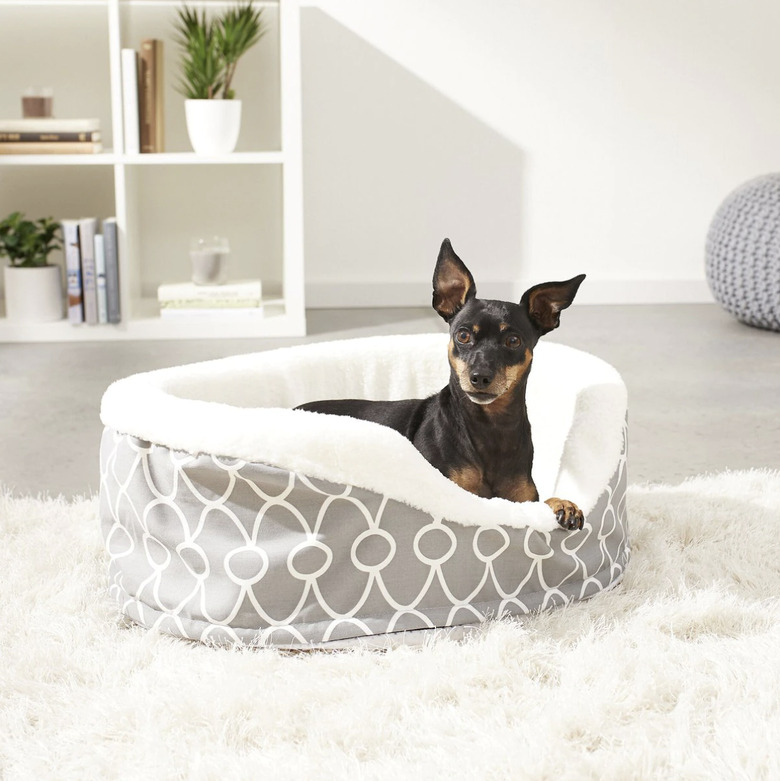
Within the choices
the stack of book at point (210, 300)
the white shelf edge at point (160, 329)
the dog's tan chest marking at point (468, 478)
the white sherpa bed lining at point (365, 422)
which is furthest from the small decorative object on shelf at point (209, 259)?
the dog's tan chest marking at point (468, 478)

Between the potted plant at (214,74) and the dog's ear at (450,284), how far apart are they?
2.07m

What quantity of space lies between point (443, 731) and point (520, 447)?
60 centimetres

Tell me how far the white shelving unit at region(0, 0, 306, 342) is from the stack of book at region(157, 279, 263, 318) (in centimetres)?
3

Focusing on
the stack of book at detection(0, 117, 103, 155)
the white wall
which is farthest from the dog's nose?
the white wall

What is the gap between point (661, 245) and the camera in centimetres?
444

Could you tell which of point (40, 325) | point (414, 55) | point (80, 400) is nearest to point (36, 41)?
point (40, 325)

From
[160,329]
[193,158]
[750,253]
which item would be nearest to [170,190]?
[193,158]

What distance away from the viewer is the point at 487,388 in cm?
155

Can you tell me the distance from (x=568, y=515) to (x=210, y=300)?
2.37 m

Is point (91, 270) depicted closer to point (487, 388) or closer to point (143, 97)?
point (143, 97)

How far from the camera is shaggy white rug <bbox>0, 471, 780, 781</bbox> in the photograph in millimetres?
1149

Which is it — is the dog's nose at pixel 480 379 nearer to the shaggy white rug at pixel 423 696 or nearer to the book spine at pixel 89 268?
the shaggy white rug at pixel 423 696

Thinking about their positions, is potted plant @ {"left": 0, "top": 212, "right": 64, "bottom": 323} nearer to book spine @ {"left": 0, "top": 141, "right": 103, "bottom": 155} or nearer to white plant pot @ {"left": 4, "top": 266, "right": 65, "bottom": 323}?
white plant pot @ {"left": 4, "top": 266, "right": 65, "bottom": 323}

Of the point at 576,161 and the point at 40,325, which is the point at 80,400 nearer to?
the point at 40,325
